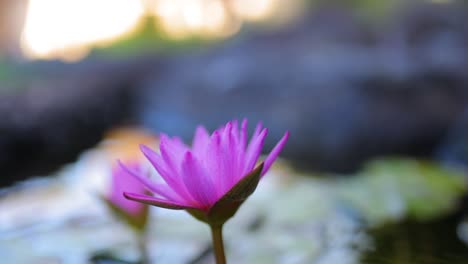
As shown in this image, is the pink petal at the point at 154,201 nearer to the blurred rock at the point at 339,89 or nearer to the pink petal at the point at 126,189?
the pink petal at the point at 126,189

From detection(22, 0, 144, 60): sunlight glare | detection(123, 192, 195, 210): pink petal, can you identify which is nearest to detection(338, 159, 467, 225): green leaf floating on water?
detection(123, 192, 195, 210): pink petal

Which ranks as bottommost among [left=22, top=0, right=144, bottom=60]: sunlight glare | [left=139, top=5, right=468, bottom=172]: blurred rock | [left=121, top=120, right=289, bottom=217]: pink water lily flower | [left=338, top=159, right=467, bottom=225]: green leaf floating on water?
[left=121, top=120, right=289, bottom=217]: pink water lily flower

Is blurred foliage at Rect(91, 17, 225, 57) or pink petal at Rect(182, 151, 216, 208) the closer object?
pink petal at Rect(182, 151, 216, 208)

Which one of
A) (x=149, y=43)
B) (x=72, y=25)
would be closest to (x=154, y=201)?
(x=72, y=25)

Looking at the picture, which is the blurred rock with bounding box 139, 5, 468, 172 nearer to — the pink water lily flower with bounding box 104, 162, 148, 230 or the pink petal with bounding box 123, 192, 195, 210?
the pink water lily flower with bounding box 104, 162, 148, 230

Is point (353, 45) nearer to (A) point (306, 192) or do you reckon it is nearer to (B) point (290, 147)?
(B) point (290, 147)

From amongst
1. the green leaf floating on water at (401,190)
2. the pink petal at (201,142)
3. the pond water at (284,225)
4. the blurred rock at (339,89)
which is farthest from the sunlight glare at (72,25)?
the pink petal at (201,142)

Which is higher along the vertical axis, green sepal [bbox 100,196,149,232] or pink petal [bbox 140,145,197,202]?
green sepal [bbox 100,196,149,232]

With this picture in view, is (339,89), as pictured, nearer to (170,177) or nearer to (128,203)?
(128,203)
